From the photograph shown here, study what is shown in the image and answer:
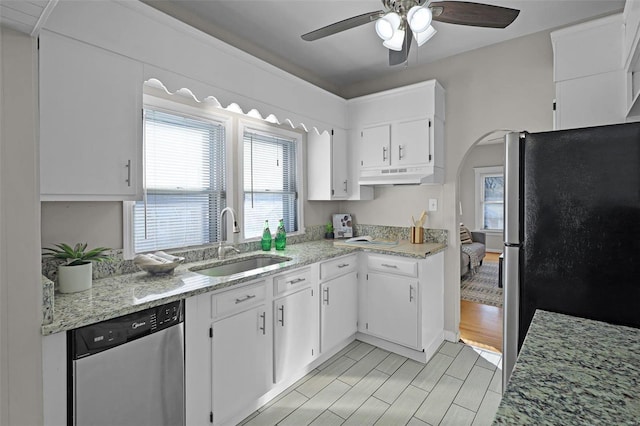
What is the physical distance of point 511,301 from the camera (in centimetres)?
139

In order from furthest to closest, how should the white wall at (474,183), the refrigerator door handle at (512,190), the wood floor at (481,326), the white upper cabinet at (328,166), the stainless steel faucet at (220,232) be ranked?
the white wall at (474,183), the white upper cabinet at (328,166), the wood floor at (481,326), the stainless steel faucet at (220,232), the refrigerator door handle at (512,190)

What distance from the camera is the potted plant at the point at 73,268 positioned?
60.5 inches

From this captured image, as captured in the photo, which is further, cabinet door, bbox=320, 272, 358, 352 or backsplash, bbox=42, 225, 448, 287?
cabinet door, bbox=320, 272, 358, 352

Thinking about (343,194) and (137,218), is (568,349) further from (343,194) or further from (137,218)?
(343,194)

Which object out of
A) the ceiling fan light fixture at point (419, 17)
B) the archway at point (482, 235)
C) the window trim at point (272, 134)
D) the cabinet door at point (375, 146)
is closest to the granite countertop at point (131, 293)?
the window trim at point (272, 134)

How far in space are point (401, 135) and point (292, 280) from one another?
1.74m

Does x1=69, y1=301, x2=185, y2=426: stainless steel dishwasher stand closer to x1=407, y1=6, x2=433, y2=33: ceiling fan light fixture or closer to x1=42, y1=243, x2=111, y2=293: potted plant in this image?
x1=42, y1=243, x2=111, y2=293: potted plant

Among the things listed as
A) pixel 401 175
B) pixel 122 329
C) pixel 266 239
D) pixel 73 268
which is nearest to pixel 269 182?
pixel 266 239

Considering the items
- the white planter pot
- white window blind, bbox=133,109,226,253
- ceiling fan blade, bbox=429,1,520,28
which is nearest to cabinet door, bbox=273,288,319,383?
white window blind, bbox=133,109,226,253

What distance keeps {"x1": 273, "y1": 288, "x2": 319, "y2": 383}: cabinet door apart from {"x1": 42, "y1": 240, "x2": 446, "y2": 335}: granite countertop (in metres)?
0.27

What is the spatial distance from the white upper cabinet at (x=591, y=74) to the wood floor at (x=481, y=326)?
6.63 ft

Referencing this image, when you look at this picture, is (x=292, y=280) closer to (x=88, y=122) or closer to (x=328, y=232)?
(x=328, y=232)

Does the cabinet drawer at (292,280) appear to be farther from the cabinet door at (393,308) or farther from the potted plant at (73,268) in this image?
the potted plant at (73,268)

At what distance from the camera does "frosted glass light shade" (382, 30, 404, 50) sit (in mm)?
1795
